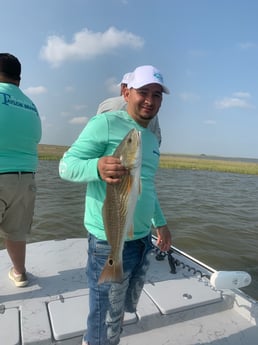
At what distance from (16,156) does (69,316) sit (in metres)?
1.56

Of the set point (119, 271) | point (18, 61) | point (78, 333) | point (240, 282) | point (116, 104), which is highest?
point (18, 61)

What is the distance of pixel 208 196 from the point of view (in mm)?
16656

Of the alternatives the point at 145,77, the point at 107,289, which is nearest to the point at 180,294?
the point at 107,289

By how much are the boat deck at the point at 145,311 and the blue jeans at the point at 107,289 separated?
0.50 m

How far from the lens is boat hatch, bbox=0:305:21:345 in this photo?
8.52 feet

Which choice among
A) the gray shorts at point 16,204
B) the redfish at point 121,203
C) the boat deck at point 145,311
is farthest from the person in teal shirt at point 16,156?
the redfish at point 121,203

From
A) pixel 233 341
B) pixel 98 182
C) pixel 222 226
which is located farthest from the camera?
pixel 222 226

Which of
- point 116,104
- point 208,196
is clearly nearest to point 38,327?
point 116,104

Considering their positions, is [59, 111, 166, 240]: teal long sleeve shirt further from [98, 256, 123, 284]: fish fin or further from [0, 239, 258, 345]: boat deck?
[0, 239, 258, 345]: boat deck

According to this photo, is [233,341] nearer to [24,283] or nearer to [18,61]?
[24,283]

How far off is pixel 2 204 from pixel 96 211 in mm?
1420

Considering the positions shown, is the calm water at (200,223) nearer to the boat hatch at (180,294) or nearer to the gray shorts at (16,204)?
the boat hatch at (180,294)

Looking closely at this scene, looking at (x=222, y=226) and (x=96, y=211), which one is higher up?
(x=96, y=211)

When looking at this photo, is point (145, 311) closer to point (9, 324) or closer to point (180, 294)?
point (180, 294)
